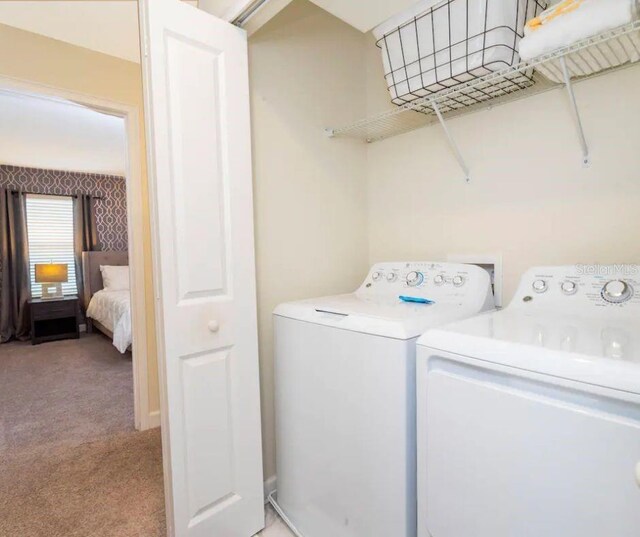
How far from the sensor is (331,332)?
1154mm

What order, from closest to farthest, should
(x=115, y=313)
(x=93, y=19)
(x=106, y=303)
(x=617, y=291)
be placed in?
(x=617, y=291), (x=93, y=19), (x=115, y=313), (x=106, y=303)

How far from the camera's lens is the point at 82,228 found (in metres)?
5.21

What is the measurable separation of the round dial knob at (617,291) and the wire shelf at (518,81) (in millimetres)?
646

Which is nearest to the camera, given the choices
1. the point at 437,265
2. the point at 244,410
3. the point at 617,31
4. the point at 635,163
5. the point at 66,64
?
the point at 617,31

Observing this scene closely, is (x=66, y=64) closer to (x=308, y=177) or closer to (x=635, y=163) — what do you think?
(x=308, y=177)

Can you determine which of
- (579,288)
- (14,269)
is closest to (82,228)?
(14,269)

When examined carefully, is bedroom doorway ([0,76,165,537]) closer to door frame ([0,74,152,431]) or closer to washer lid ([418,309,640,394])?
door frame ([0,74,152,431])

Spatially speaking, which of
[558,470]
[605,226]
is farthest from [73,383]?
[605,226]

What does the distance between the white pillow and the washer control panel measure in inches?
195

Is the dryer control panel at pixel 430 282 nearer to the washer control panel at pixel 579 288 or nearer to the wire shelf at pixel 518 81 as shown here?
the washer control panel at pixel 579 288

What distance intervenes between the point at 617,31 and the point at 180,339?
1.45m

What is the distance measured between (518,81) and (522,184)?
1.16 feet

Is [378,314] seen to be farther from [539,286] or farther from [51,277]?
[51,277]

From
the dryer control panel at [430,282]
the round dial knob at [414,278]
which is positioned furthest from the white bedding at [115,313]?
the round dial knob at [414,278]
